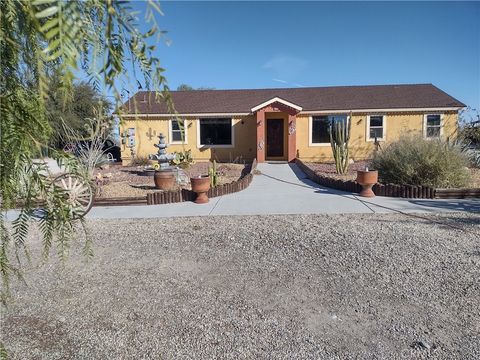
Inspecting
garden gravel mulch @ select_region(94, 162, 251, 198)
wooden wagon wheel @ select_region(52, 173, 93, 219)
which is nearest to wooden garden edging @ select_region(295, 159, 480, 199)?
garden gravel mulch @ select_region(94, 162, 251, 198)

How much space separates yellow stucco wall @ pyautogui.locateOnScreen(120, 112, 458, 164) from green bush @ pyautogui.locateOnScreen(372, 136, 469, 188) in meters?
8.77

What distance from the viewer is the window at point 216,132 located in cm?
2070

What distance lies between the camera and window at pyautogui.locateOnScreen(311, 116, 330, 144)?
20172 millimetres

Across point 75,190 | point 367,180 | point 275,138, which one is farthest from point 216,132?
point 75,190

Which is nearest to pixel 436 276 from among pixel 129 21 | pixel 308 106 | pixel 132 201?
pixel 129 21

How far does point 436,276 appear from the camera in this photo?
431 cm

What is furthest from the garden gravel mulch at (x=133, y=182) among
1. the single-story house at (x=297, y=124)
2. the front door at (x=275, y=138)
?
the front door at (x=275, y=138)

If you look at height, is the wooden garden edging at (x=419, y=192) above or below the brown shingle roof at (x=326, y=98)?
below

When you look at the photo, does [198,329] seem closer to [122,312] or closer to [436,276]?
[122,312]

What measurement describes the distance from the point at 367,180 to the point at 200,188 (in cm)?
456

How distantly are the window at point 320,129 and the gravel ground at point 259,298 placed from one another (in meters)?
14.2

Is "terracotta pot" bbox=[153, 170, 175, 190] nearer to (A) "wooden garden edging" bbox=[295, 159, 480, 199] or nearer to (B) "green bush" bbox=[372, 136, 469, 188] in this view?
(A) "wooden garden edging" bbox=[295, 159, 480, 199]

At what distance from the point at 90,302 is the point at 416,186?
8912 millimetres

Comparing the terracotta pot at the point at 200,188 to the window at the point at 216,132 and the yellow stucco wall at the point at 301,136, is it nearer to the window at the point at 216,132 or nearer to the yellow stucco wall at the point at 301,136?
the yellow stucco wall at the point at 301,136
